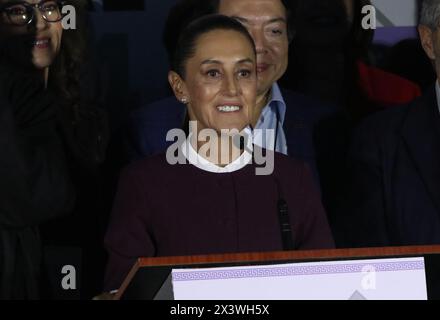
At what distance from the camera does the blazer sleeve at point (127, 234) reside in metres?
1.97

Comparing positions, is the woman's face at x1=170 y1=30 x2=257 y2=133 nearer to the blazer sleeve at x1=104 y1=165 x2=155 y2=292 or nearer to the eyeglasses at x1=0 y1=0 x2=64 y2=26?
the blazer sleeve at x1=104 y1=165 x2=155 y2=292

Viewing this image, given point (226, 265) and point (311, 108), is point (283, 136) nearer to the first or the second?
point (311, 108)

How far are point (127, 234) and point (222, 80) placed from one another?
15.8 inches

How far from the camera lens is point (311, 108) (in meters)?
2.63

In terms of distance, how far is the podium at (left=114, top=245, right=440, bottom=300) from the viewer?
1506 mm

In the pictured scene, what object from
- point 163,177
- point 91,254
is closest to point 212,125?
point 163,177

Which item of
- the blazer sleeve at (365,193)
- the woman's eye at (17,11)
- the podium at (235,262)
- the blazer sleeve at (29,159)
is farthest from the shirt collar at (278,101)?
the podium at (235,262)

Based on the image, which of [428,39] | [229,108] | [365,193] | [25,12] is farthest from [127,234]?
[428,39]

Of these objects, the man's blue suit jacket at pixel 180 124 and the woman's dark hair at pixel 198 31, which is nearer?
the woman's dark hair at pixel 198 31

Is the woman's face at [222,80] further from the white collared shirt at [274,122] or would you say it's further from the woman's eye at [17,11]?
the woman's eye at [17,11]

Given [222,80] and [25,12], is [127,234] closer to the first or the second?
[222,80]

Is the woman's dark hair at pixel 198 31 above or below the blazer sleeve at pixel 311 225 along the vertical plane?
above

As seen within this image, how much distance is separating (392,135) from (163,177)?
24.6 inches

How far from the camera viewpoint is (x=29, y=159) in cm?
226
